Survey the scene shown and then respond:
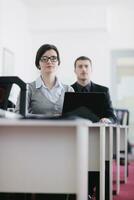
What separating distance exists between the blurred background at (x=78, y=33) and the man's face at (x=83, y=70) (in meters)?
4.03

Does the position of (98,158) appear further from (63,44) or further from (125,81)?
(125,81)

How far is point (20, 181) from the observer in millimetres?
1811

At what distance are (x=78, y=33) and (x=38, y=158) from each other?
7346 mm

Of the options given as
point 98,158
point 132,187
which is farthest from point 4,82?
point 132,187

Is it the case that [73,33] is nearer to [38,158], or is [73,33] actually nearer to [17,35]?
[17,35]

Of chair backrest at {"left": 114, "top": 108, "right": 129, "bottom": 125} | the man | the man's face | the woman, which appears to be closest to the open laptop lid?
the woman

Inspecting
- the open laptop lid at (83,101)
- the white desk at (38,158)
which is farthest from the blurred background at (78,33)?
the white desk at (38,158)

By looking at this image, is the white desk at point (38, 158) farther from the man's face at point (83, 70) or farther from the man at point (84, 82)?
the man's face at point (83, 70)

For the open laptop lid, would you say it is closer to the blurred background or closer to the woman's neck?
the woman's neck

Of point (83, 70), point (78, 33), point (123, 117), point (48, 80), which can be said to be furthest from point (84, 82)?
point (78, 33)

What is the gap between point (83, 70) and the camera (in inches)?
170

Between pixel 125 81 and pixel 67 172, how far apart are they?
8103 mm

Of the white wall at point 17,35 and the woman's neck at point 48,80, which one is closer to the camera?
the woman's neck at point 48,80

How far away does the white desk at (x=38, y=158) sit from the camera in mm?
1754
